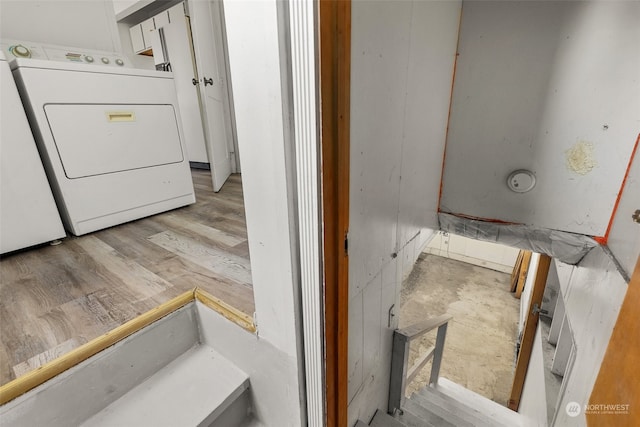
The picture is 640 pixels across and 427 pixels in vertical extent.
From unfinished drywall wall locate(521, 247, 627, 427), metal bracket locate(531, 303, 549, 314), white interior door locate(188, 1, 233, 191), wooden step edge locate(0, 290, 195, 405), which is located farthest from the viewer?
metal bracket locate(531, 303, 549, 314)

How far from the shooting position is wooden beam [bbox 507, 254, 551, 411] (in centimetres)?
256

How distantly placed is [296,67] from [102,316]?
3.44 feet


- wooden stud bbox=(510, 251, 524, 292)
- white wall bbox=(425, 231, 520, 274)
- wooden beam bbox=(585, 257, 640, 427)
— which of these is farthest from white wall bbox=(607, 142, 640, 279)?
white wall bbox=(425, 231, 520, 274)

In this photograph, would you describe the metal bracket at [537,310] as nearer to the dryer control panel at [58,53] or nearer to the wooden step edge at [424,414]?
the wooden step edge at [424,414]

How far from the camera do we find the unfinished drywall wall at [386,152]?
2.59ft

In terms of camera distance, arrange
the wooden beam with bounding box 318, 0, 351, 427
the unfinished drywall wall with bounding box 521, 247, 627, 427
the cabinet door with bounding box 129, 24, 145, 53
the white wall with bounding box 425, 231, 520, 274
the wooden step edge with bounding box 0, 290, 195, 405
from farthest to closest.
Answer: the white wall with bounding box 425, 231, 520, 274 → the cabinet door with bounding box 129, 24, 145, 53 → the unfinished drywall wall with bounding box 521, 247, 627, 427 → the wooden step edge with bounding box 0, 290, 195, 405 → the wooden beam with bounding box 318, 0, 351, 427

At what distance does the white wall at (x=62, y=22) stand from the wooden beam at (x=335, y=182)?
7.21 ft

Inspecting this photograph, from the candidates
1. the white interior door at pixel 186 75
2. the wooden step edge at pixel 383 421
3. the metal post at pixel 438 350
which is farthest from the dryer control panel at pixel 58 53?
the metal post at pixel 438 350

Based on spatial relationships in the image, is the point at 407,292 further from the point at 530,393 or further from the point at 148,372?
the point at 148,372

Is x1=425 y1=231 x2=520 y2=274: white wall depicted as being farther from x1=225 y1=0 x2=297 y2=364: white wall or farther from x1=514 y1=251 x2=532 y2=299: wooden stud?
x1=225 y1=0 x2=297 y2=364: white wall

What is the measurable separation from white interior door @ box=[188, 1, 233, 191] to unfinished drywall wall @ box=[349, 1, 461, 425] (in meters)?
1.77

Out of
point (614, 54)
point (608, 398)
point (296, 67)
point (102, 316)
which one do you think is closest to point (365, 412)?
point (608, 398)

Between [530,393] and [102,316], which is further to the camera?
[530,393]

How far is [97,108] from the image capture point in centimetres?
159
